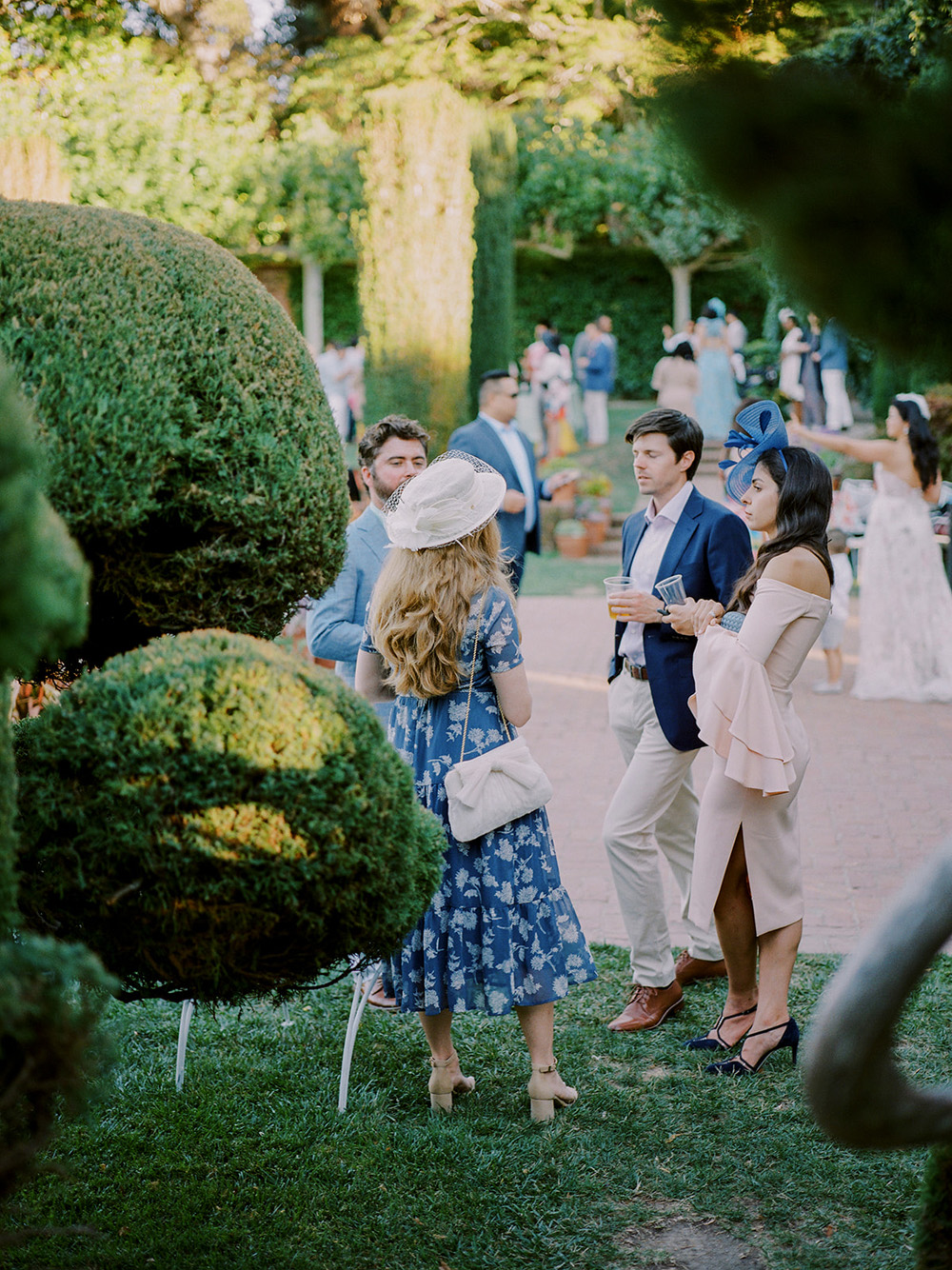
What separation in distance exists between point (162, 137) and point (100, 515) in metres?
23.0

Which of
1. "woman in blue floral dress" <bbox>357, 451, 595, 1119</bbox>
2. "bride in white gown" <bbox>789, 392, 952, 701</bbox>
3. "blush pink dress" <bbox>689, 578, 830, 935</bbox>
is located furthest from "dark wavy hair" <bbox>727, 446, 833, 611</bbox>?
"bride in white gown" <bbox>789, 392, 952, 701</bbox>

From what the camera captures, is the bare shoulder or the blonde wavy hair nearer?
the blonde wavy hair

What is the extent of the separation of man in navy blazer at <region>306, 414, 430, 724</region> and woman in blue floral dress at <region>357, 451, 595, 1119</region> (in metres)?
0.88

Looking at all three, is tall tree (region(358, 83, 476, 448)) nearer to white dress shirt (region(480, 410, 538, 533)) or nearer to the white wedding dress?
white dress shirt (region(480, 410, 538, 533))

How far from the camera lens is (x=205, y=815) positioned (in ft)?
7.28

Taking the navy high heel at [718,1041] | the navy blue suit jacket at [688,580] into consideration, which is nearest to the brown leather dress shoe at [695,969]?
the navy high heel at [718,1041]

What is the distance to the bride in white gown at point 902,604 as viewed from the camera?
9266 millimetres

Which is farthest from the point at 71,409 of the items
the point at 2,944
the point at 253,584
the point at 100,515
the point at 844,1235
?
the point at 844,1235

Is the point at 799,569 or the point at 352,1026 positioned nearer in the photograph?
the point at 352,1026

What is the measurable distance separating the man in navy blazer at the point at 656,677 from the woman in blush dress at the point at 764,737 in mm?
268

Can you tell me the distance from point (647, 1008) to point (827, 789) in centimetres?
318

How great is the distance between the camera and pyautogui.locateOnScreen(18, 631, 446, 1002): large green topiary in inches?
87.4

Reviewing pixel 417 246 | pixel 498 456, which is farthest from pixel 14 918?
pixel 417 246

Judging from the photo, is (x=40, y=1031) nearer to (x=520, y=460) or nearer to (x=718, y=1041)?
(x=718, y=1041)
